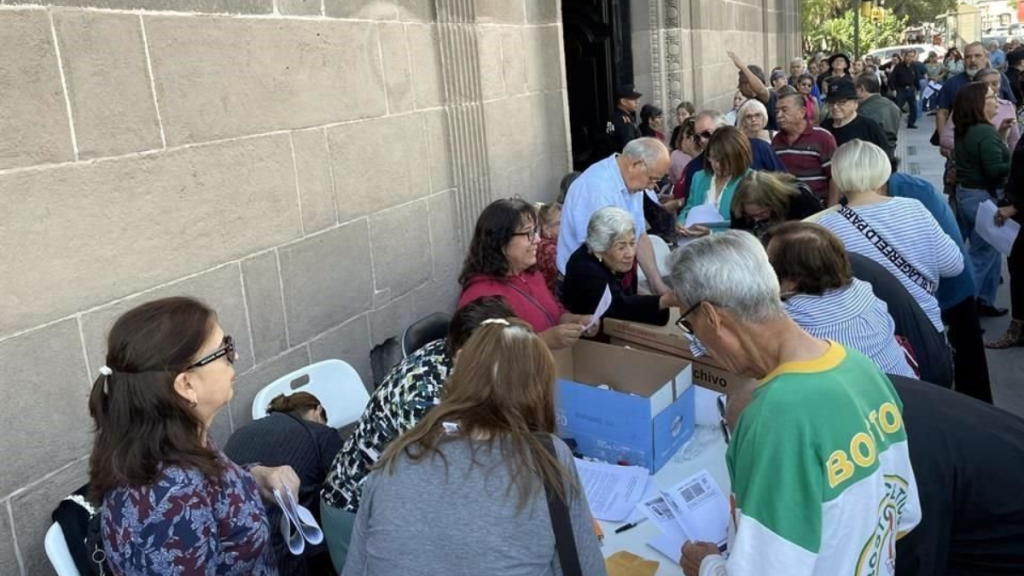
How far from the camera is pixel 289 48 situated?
3424mm

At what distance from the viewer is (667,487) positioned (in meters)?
2.45

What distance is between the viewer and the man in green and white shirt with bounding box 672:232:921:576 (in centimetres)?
144

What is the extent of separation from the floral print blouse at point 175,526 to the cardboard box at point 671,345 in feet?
5.32

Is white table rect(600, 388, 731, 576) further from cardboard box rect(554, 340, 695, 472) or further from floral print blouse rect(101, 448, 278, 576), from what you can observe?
floral print blouse rect(101, 448, 278, 576)

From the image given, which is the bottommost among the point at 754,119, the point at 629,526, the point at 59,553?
the point at 629,526

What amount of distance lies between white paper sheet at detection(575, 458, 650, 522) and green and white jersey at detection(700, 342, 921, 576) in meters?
0.81

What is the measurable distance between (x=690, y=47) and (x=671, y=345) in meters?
7.70

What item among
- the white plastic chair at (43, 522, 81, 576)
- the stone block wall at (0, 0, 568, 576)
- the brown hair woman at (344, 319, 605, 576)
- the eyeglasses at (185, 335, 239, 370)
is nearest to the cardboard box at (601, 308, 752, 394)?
the brown hair woman at (344, 319, 605, 576)

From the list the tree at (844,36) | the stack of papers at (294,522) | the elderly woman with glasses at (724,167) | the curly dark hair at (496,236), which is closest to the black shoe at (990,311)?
the elderly woman with glasses at (724,167)

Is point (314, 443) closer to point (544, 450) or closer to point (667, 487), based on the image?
point (667, 487)

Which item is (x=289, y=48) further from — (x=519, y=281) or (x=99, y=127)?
(x=519, y=281)

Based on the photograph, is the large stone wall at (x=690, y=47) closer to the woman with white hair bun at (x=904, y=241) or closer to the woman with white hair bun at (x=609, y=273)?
the woman with white hair bun at (x=609, y=273)

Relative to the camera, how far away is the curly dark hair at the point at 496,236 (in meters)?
3.52

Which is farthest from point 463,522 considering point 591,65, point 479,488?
point 591,65
